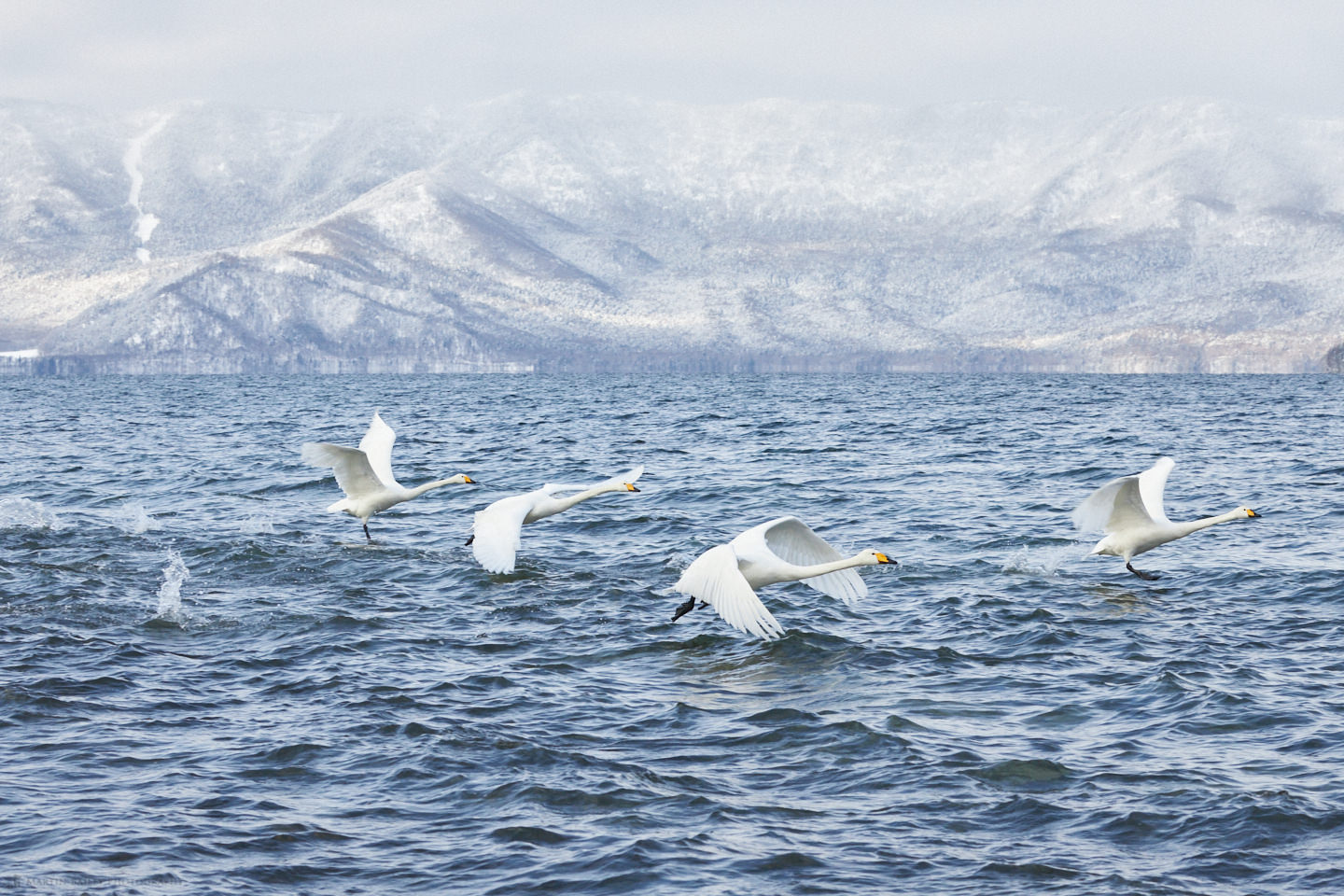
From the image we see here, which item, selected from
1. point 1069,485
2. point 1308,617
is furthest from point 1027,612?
point 1069,485

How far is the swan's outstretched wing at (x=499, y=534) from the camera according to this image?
18.1m

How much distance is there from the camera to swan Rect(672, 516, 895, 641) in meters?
14.0

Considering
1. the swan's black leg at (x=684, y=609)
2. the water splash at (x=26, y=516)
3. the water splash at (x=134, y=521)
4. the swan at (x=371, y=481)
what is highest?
the swan at (x=371, y=481)

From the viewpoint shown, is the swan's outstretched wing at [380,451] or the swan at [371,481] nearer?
the swan at [371,481]

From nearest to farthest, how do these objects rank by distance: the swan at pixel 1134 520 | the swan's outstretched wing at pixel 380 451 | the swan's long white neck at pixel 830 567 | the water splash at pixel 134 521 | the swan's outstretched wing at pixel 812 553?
1. the swan's long white neck at pixel 830 567
2. the swan's outstretched wing at pixel 812 553
3. the swan at pixel 1134 520
4. the swan's outstretched wing at pixel 380 451
5. the water splash at pixel 134 521

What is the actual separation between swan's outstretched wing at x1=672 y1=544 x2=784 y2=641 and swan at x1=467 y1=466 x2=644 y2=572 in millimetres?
3869

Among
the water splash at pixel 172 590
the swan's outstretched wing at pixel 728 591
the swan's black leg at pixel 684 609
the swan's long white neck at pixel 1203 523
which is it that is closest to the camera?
the swan's outstretched wing at pixel 728 591

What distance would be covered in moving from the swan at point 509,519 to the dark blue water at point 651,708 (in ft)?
2.21

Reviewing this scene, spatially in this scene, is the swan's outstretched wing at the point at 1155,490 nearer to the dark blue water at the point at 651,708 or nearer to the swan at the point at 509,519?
the dark blue water at the point at 651,708

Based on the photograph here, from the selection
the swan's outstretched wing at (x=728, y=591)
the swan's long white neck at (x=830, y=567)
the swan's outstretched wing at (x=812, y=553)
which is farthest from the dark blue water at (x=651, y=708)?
the swan's long white neck at (x=830, y=567)

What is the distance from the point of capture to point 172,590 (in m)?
17.4

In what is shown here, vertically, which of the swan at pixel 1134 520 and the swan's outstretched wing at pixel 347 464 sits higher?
the swan's outstretched wing at pixel 347 464

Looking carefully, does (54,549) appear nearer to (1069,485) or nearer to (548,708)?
(548,708)

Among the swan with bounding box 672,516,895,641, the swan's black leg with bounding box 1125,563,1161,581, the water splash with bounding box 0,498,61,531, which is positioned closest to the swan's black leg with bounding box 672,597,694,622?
the swan with bounding box 672,516,895,641
